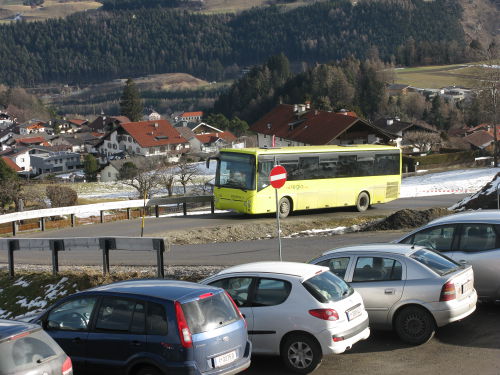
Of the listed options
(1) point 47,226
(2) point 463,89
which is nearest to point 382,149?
(1) point 47,226

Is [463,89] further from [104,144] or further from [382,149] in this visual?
[382,149]

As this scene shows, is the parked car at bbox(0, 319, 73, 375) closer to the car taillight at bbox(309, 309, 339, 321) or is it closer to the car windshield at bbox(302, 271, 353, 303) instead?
the car taillight at bbox(309, 309, 339, 321)

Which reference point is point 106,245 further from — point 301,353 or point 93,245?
point 301,353

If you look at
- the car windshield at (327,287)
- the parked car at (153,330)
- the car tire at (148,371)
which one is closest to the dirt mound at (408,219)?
the car windshield at (327,287)

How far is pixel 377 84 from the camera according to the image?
13312cm

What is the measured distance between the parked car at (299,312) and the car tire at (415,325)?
989 millimetres

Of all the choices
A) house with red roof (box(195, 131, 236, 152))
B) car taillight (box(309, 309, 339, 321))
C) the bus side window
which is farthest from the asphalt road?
house with red roof (box(195, 131, 236, 152))

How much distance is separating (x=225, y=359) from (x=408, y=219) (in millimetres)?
15666

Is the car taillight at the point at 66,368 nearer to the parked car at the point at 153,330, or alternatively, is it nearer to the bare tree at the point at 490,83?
the parked car at the point at 153,330

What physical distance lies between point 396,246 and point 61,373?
19.5 feet

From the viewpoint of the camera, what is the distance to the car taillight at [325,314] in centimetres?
1000

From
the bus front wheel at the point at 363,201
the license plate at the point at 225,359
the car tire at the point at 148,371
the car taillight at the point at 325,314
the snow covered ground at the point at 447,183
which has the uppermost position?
the car taillight at the point at 325,314

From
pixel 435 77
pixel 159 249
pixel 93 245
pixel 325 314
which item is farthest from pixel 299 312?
pixel 435 77

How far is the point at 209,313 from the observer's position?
29.8ft
